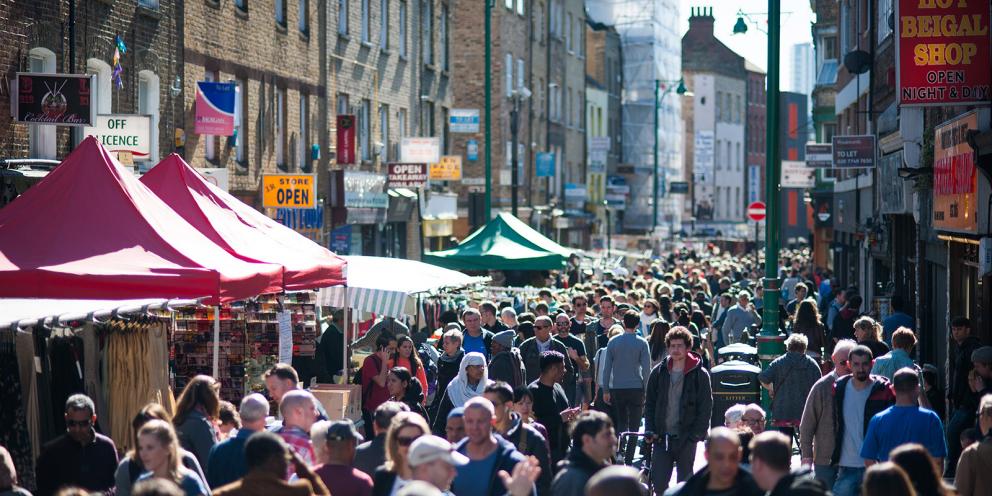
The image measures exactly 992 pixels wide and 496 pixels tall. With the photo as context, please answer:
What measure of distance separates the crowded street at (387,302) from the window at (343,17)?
0.83ft

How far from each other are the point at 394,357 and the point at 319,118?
60.5 ft

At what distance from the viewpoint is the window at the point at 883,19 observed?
25156 millimetres

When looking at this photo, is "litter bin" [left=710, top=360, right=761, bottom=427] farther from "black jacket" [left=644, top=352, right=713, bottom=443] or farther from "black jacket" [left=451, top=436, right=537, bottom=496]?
"black jacket" [left=451, top=436, right=537, bottom=496]

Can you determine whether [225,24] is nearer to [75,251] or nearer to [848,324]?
[848,324]

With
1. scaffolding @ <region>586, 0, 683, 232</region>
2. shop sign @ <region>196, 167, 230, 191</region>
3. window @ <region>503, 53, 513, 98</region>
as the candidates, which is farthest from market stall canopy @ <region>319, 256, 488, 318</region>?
scaffolding @ <region>586, 0, 683, 232</region>

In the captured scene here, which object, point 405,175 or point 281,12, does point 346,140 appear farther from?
point 281,12

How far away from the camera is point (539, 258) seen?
27891 millimetres

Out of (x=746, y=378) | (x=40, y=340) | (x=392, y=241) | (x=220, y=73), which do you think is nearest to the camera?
(x=40, y=340)

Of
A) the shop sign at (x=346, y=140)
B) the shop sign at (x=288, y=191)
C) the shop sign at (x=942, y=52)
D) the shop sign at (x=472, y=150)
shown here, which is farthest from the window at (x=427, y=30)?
the shop sign at (x=942, y=52)

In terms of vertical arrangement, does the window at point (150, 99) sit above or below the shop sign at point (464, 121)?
below

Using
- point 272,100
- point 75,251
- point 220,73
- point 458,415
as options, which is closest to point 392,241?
point 272,100

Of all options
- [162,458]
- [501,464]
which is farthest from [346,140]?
[162,458]

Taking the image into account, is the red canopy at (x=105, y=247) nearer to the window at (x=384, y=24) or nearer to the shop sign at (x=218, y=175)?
the shop sign at (x=218, y=175)

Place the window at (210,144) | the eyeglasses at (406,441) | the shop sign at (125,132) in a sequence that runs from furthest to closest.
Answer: the window at (210,144) → the shop sign at (125,132) → the eyeglasses at (406,441)
